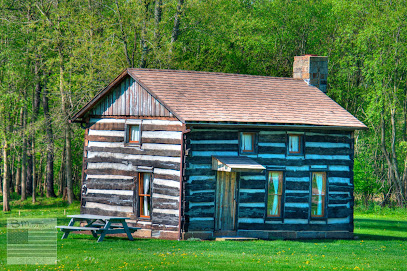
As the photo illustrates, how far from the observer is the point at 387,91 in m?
36.6

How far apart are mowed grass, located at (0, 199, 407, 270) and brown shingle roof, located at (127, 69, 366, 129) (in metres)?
4.13

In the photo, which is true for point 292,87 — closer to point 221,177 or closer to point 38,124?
point 221,177

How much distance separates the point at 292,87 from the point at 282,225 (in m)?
5.94

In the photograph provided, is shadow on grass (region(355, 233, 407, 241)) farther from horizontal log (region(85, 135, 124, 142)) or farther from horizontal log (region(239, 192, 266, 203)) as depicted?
horizontal log (region(85, 135, 124, 142))

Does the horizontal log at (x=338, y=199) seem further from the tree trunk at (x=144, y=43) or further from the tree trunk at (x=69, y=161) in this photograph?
the tree trunk at (x=69, y=161)

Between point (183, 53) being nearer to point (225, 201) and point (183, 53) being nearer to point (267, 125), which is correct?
point (267, 125)

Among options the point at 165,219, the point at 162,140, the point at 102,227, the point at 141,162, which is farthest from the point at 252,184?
the point at 102,227

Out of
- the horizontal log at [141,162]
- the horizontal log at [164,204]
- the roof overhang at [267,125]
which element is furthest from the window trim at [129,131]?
the roof overhang at [267,125]

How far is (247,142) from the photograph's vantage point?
20828 millimetres

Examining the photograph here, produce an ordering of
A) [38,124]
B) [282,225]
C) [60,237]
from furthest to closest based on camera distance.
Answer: [38,124]
[282,225]
[60,237]

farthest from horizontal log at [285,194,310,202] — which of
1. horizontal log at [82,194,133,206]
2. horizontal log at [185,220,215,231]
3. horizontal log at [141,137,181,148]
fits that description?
horizontal log at [82,194,133,206]

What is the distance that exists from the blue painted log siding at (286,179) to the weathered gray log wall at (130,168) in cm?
Answer: 61

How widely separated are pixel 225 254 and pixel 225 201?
4.05 m

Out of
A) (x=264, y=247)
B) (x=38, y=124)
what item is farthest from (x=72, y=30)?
(x=264, y=247)
